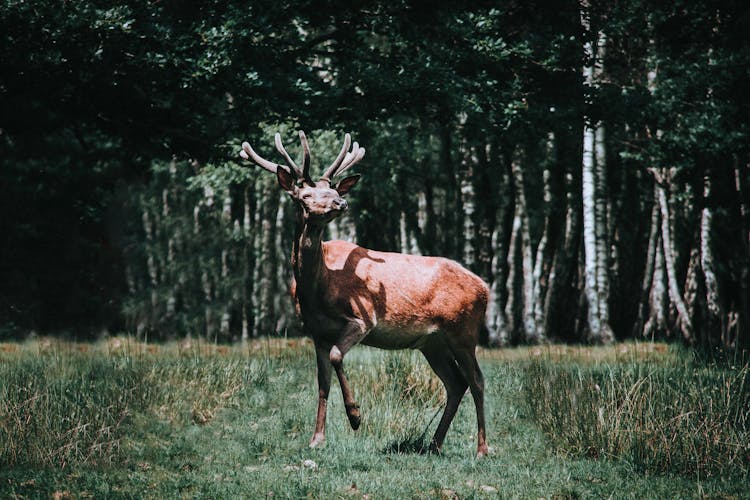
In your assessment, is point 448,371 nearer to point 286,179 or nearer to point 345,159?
point 345,159

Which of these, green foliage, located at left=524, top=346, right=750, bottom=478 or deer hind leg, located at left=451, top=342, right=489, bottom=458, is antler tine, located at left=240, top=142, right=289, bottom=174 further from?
green foliage, located at left=524, top=346, right=750, bottom=478

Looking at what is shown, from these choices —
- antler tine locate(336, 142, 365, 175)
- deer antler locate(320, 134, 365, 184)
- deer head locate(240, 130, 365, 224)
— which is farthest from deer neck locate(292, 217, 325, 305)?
Result: antler tine locate(336, 142, 365, 175)

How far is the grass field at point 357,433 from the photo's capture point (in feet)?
25.2

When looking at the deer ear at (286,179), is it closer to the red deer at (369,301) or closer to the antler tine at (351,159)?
the red deer at (369,301)

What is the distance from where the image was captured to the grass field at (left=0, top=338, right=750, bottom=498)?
769 cm

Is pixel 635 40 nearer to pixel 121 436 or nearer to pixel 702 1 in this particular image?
pixel 702 1

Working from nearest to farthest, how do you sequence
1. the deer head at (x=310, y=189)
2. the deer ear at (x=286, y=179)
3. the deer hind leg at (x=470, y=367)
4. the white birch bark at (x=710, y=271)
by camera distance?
the deer head at (x=310, y=189) → the deer ear at (x=286, y=179) → the deer hind leg at (x=470, y=367) → the white birch bark at (x=710, y=271)

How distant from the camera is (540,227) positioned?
30297mm

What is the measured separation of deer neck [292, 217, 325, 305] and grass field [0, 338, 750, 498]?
58.9 inches

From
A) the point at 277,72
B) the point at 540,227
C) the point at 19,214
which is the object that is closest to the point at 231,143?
the point at 277,72

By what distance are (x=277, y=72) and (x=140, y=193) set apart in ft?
74.1

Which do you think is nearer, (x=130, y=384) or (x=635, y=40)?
(x=130, y=384)

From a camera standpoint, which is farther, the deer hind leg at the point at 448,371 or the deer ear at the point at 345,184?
the deer hind leg at the point at 448,371

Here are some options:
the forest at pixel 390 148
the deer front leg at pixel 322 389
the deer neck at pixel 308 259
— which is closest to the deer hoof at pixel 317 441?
the deer front leg at pixel 322 389
